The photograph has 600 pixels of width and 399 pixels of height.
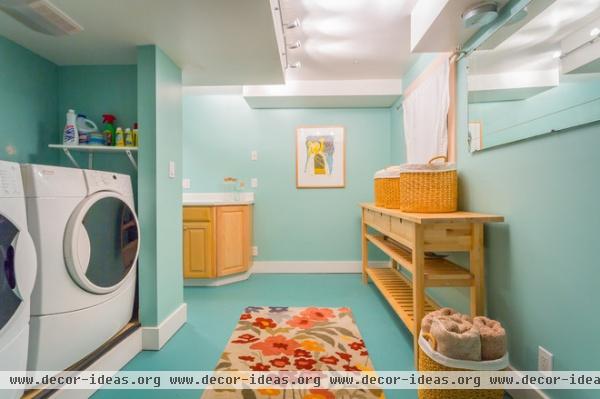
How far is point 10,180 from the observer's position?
99 cm

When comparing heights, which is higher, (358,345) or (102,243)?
(102,243)

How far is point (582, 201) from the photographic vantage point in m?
1.00

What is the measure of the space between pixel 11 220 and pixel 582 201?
6.78 feet

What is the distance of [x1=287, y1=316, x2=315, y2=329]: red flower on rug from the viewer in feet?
6.45

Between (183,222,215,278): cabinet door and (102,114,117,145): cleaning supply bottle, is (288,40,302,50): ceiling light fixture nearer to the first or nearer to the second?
(102,114,117,145): cleaning supply bottle

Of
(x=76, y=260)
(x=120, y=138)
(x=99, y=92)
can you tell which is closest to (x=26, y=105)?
(x=99, y=92)

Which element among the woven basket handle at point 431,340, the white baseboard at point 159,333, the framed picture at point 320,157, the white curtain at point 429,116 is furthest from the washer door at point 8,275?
the framed picture at point 320,157

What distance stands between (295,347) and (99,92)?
2235 millimetres

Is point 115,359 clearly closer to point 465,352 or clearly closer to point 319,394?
point 319,394

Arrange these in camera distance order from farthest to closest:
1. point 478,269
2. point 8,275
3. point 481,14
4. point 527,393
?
point 478,269 → point 481,14 → point 527,393 → point 8,275

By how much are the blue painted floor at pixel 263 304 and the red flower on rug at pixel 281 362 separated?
333 millimetres

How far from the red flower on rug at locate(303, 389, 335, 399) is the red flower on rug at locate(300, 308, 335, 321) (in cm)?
73

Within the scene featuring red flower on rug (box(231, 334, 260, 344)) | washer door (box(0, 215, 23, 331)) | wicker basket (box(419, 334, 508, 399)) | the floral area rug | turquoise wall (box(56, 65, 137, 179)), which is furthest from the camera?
turquoise wall (box(56, 65, 137, 179))

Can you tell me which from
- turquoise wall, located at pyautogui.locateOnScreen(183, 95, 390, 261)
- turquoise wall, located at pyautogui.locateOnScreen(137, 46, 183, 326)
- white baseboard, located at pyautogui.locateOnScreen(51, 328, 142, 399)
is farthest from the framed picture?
white baseboard, located at pyautogui.locateOnScreen(51, 328, 142, 399)
